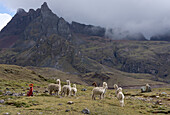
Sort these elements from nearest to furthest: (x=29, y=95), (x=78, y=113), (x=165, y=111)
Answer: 1. (x=78, y=113)
2. (x=165, y=111)
3. (x=29, y=95)

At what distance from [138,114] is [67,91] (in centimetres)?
1383

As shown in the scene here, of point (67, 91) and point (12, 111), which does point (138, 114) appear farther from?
point (12, 111)

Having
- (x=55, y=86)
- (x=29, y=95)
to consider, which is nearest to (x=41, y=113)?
(x=29, y=95)

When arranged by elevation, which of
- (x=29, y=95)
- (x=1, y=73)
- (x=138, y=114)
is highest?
(x=1, y=73)

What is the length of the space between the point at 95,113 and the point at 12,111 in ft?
30.9

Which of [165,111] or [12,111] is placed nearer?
[12,111]

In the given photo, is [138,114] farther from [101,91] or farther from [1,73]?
[1,73]

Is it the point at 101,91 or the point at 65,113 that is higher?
the point at 101,91

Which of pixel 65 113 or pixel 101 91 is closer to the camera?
pixel 65 113

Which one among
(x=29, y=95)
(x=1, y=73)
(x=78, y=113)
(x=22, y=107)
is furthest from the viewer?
(x=1, y=73)

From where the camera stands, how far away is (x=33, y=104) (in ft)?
75.1

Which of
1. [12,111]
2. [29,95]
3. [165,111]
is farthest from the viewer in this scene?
[29,95]

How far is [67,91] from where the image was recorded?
31844mm

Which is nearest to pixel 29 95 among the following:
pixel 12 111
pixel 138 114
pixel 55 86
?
pixel 55 86
